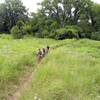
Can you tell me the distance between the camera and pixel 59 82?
8312mm

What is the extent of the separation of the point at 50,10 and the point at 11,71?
88.6 ft

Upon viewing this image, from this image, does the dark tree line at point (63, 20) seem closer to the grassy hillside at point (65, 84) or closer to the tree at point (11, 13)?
the tree at point (11, 13)

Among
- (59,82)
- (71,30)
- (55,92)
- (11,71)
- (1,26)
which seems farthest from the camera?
(1,26)

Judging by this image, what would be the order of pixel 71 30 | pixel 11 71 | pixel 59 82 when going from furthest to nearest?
1. pixel 71 30
2. pixel 11 71
3. pixel 59 82

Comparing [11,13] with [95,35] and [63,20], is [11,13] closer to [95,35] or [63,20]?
[63,20]

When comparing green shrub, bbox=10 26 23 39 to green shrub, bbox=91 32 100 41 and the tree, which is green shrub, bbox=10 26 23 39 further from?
green shrub, bbox=91 32 100 41

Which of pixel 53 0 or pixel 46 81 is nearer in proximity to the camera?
pixel 46 81

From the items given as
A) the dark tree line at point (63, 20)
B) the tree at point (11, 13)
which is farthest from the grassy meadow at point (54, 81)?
the tree at point (11, 13)

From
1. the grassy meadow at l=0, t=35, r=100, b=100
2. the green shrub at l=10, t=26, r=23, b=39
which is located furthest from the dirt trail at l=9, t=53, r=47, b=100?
the green shrub at l=10, t=26, r=23, b=39

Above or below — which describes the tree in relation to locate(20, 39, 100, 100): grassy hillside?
above

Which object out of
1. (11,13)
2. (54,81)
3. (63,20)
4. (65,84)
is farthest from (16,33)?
(65,84)

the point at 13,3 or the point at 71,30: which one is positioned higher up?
the point at 13,3

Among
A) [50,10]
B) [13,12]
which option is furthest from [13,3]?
[50,10]

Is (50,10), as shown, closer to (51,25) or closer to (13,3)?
(51,25)
